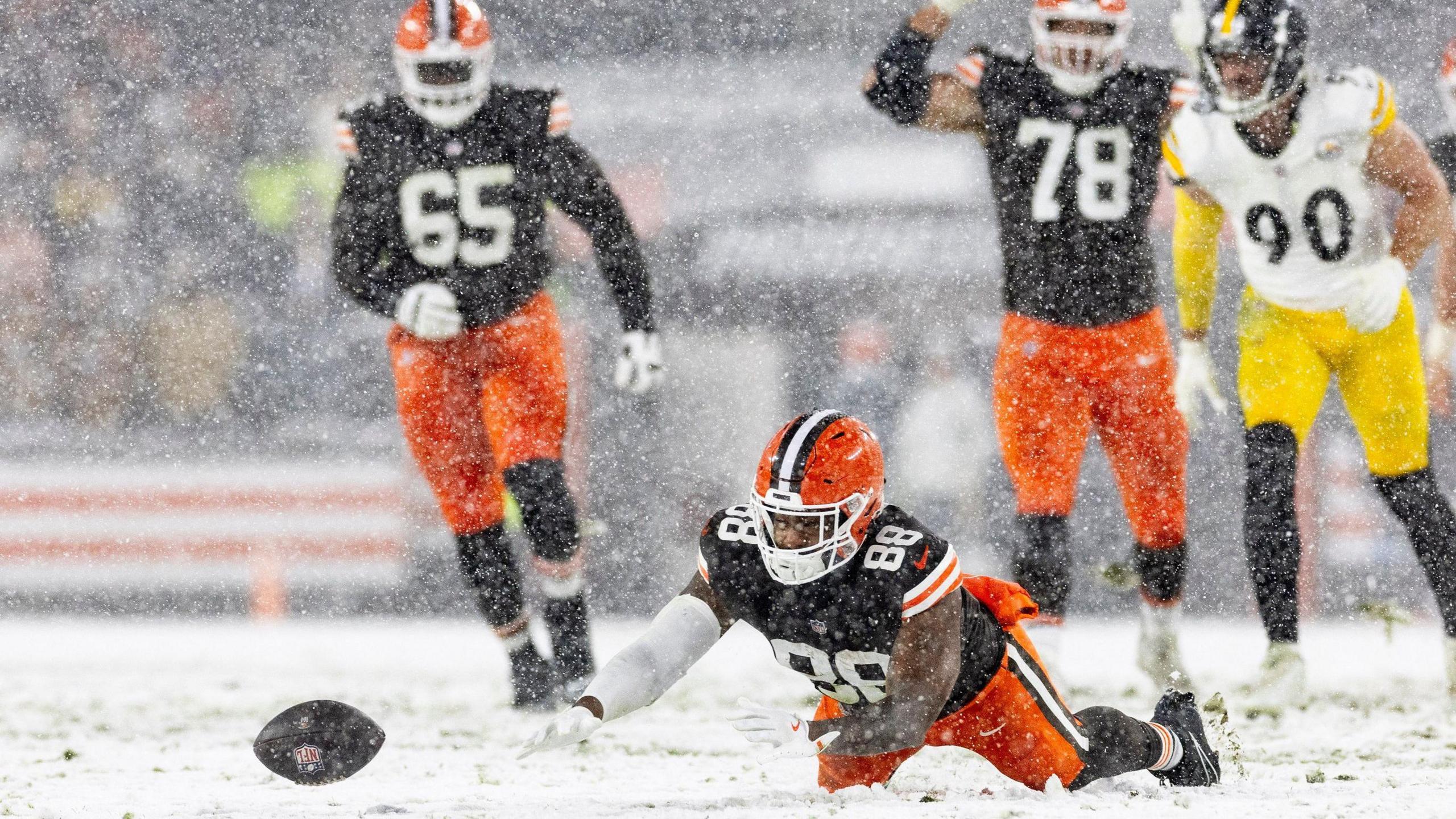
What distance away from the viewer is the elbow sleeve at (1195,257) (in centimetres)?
466

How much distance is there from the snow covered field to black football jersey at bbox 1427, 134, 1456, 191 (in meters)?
1.57

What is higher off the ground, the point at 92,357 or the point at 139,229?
the point at 139,229

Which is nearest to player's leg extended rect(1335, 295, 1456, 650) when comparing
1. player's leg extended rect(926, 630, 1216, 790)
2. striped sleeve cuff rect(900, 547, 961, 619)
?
player's leg extended rect(926, 630, 1216, 790)

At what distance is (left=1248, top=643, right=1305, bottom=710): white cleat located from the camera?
15.0 feet

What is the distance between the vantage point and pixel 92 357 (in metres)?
8.03

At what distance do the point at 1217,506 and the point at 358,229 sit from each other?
13.6 ft

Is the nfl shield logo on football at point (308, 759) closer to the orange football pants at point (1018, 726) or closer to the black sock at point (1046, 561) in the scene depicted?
the orange football pants at point (1018, 726)

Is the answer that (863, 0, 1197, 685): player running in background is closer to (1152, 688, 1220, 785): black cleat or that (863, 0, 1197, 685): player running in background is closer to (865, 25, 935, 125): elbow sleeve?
(865, 25, 935, 125): elbow sleeve

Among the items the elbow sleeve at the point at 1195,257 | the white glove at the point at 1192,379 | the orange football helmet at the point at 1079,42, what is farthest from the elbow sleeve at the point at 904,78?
the white glove at the point at 1192,379

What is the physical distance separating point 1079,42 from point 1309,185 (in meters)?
0.74

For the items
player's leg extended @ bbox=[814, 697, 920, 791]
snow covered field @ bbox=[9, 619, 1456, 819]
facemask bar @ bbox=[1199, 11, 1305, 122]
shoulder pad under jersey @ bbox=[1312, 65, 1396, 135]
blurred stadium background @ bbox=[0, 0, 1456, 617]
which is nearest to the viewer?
snow covered field @ bbox=[9, 619, 1456, 819]

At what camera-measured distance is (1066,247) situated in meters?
4.62

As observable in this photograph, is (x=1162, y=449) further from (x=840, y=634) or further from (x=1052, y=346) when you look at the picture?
(x=840, y=634)

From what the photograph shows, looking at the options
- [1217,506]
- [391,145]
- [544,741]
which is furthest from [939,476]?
[544,741]
